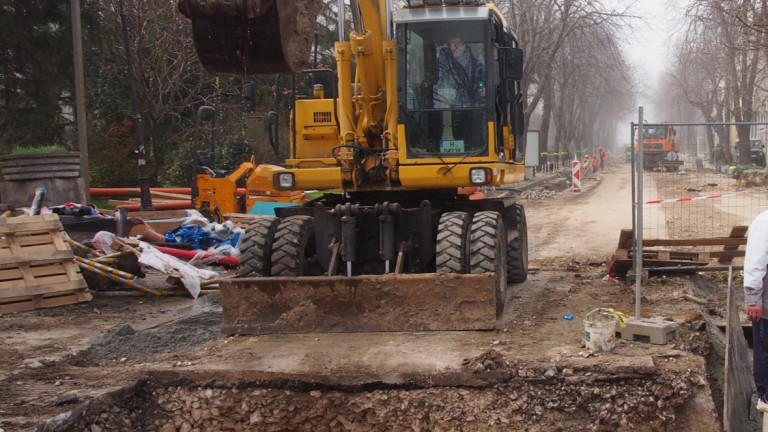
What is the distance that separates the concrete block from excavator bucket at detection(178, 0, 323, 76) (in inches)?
142

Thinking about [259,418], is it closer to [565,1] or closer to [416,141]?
[416,141]

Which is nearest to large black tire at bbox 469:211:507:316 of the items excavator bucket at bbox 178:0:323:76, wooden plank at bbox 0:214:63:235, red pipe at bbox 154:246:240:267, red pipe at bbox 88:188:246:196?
excavator bucket at bbox 178:0:323:76

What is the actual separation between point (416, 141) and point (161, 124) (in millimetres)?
19982

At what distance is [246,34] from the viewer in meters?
4.14

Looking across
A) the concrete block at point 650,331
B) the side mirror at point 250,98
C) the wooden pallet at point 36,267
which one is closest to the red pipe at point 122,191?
the wooden pallet at point 36,267

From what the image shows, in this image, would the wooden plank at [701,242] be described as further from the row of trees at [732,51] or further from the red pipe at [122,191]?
the red pipe at [122,191]

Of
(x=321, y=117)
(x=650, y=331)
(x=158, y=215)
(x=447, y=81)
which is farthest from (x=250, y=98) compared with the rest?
(x=158, y=215)

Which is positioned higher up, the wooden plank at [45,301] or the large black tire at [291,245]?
the large black tire at [291,245]

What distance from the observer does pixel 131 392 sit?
17.8ft

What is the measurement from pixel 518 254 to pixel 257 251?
3.42 m

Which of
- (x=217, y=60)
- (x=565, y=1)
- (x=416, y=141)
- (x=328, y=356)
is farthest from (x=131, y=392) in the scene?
(x=565, y=1)

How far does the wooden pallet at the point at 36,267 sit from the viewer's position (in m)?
8.44

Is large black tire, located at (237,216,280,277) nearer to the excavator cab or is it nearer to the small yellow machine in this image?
the excavator cab

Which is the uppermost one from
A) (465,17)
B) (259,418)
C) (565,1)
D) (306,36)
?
(565,1)
